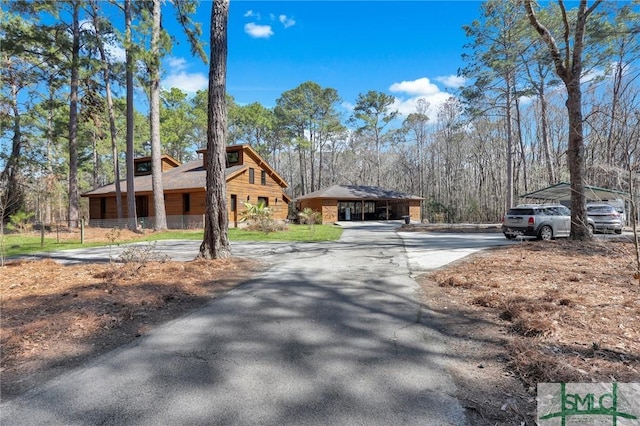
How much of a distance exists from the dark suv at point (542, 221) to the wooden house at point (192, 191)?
12650mm

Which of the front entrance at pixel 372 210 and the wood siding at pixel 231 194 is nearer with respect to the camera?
the wood siding at pixel 231 194

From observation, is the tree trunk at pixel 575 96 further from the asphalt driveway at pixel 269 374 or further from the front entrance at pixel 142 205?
the front entrance at pixel 142 205

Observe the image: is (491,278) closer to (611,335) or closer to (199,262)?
(611,335)

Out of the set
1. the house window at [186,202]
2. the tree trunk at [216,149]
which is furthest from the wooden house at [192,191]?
the tree trunk at [216,149]

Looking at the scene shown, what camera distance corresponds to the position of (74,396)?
2.44 meters

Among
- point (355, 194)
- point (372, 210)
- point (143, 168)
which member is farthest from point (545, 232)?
point (143, 168)

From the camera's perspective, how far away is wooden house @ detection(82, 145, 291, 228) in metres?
21.9

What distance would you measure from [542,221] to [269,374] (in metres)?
12.5

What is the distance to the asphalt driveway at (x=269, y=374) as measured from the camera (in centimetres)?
220

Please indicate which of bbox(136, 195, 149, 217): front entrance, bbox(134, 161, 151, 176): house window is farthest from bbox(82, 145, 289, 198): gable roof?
bbox(136, 195, 149, 217): front entrance

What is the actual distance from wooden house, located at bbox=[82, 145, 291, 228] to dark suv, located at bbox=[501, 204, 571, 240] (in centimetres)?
1265

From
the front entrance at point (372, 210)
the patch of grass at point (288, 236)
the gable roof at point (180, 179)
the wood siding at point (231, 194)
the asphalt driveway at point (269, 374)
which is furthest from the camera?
the front entrance at point (372, 210)

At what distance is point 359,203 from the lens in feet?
114

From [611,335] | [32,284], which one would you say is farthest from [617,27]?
[32,284]
